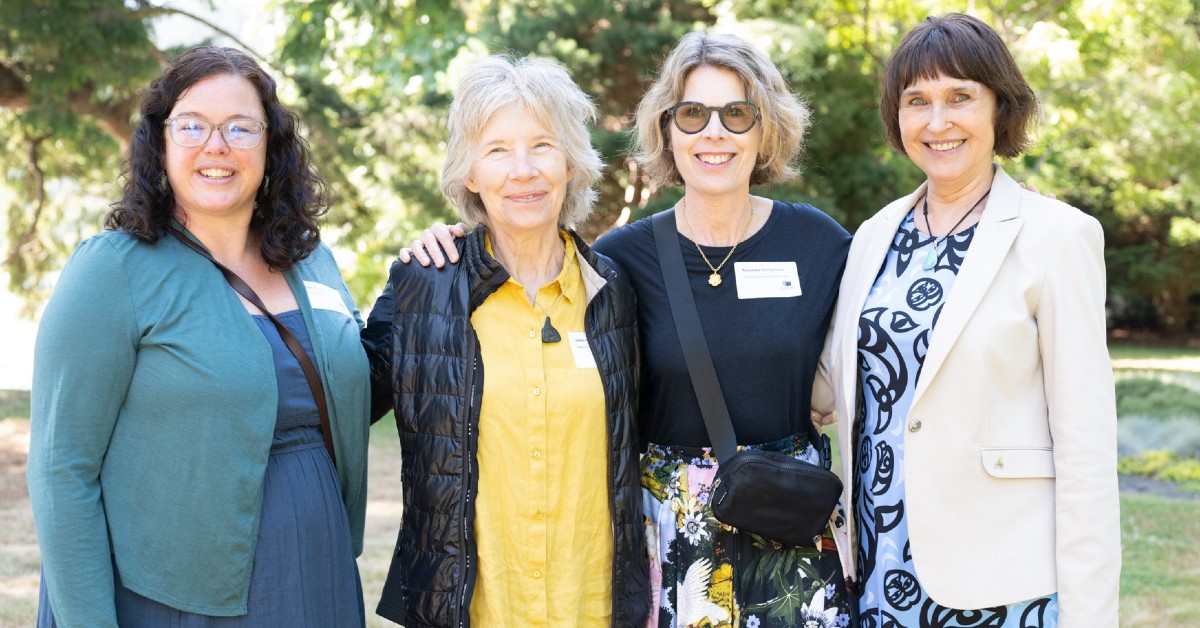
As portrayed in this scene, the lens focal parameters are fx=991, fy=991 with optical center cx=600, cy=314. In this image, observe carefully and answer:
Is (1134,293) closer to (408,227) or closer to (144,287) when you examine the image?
(408,227)

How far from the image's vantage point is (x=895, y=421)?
2600mm

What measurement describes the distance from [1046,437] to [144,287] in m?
2.17

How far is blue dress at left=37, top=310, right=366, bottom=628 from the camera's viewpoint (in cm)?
222

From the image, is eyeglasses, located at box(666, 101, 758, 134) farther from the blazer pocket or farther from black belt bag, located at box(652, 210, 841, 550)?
the blazer pocket

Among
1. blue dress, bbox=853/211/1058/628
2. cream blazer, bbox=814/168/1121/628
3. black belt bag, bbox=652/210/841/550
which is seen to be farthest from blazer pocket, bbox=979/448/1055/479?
black belt bag, bbox=652/210/841/550

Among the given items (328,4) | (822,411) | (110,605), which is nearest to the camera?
(110,605)

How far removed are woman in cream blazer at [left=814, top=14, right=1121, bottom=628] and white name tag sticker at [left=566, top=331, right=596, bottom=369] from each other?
692 mm

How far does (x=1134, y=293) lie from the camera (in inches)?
952

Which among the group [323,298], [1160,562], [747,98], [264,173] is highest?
[747,98]

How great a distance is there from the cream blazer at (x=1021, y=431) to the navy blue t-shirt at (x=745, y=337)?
0.45m

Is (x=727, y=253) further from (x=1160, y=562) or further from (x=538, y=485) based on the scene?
(x=1160, y=562)

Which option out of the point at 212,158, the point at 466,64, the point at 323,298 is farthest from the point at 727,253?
the point at 466,64

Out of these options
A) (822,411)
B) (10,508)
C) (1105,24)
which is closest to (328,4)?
(10,508)

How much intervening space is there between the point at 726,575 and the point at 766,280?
2.81ft
